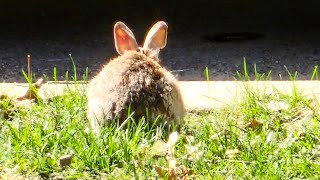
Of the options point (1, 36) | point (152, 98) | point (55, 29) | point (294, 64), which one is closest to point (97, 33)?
point (55, 29)

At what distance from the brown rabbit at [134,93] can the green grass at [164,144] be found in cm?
8

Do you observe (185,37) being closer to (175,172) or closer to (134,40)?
(134,40)

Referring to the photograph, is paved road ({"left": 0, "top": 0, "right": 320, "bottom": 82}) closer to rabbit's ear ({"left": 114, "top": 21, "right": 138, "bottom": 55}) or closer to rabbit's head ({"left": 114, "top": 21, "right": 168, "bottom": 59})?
rabbit's head ({"left": 114, "top": 21, "right": 168, "bottom": 59})

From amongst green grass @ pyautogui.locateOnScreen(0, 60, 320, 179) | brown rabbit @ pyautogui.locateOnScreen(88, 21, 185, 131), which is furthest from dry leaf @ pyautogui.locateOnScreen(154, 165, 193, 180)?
brown rabbit @ pyautogui.locateOnScreen(88, 21, 185, 131)

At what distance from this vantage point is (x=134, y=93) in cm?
391

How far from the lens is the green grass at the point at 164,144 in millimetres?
3424

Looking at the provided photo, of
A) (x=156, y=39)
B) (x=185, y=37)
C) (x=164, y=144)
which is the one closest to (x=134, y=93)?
(x=164, y=144)

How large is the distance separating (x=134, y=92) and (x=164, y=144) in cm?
34

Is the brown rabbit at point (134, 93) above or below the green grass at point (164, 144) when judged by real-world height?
above

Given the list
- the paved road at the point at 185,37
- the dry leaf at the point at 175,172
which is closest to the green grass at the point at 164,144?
the dry leaf at the point at 175,172

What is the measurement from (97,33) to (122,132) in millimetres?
4296

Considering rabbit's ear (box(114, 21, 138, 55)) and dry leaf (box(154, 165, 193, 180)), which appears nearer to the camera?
dry leaf (box(154, 165, 193, 180))

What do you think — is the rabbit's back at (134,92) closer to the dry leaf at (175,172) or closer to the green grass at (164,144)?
the green grass at (164,144)

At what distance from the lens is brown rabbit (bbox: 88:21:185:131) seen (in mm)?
3898
